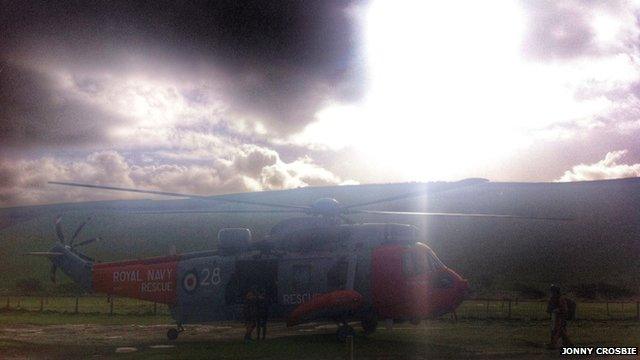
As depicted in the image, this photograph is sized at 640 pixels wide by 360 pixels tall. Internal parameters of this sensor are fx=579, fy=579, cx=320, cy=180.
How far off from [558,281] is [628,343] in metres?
89.2

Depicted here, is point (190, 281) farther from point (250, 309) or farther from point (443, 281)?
point (443, 281)

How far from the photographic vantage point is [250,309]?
66.6 ft

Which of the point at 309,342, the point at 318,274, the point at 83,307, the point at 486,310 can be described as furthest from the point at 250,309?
the point at 83,307

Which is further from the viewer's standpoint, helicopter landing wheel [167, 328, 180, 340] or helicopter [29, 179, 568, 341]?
helicopter landing wheel [167, 328, 180, 340]

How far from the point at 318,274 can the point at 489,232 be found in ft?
342

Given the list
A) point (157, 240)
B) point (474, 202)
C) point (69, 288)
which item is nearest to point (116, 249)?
point (157, 240)

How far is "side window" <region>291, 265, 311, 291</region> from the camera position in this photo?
798 inches

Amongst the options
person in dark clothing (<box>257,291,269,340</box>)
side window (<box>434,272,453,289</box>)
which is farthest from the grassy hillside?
person in dark clothing (<box>257,291,269,340</box>)

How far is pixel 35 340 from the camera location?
2138 centimetres

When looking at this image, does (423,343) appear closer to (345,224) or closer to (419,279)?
(419,279)

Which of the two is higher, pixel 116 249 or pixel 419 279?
pixel 419 279

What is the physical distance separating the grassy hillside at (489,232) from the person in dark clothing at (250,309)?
266ft

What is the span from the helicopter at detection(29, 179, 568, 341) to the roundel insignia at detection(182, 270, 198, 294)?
0.04m

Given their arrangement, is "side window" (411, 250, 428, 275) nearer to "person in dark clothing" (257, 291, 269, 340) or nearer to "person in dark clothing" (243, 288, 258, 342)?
"person in dark clothing" (257, 291, 269, 340)
